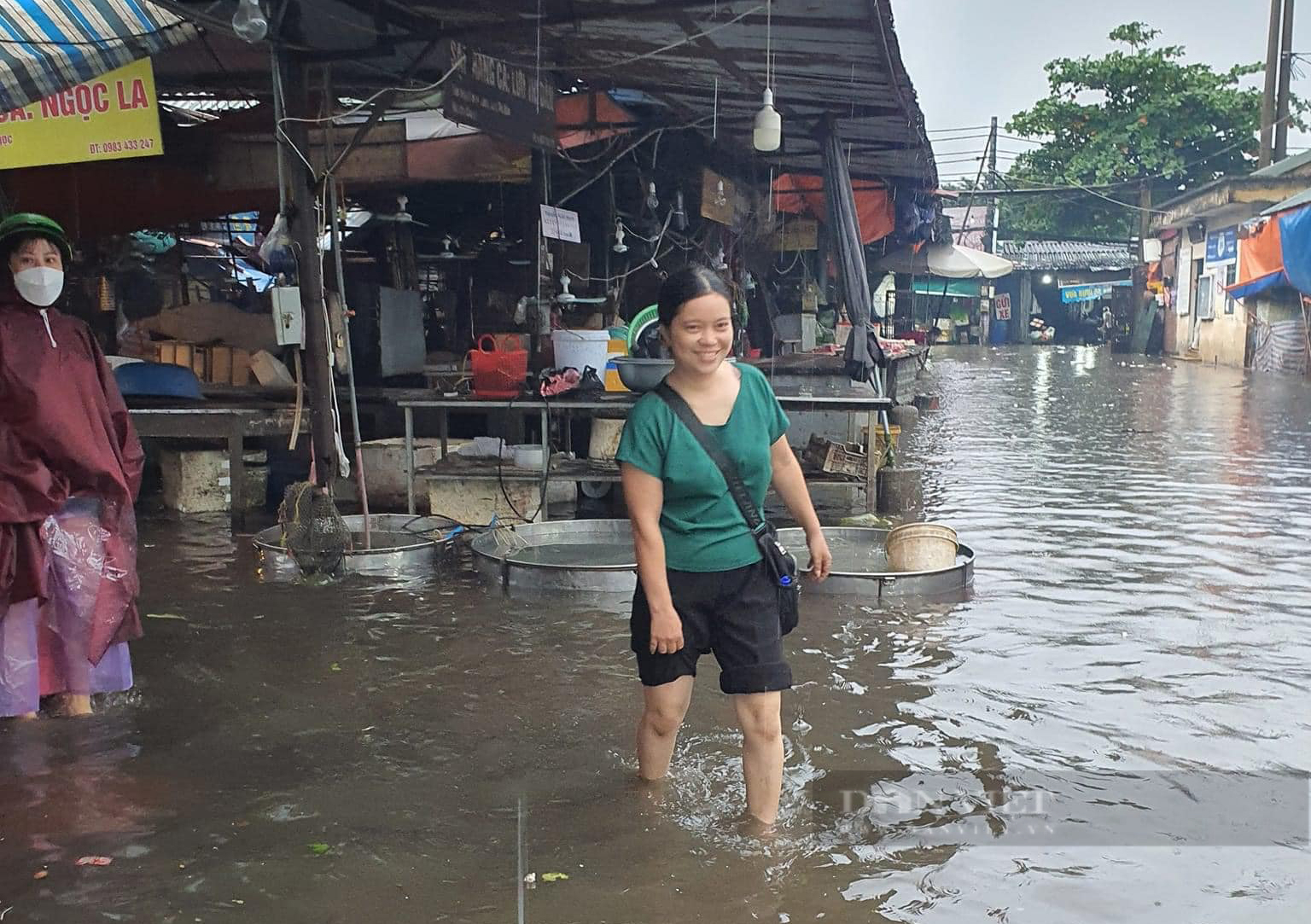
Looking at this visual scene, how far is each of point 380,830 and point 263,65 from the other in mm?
6933

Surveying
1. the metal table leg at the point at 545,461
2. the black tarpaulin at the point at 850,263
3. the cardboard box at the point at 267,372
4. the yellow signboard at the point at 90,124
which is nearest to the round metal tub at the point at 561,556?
the metal table leg at the point at 545,461

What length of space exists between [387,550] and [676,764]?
3.49 metres

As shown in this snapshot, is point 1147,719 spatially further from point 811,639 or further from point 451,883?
point 451,883

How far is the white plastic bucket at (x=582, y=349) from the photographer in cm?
909

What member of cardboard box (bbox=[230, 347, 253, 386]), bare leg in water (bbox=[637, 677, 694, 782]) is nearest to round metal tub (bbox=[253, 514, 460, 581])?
cardboard box (bbox=[230, 347, 253, 386])

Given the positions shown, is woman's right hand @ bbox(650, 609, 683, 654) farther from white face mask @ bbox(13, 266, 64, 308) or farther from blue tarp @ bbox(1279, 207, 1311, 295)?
blue tarp @ bbox(1279, 207, 1311, 295)

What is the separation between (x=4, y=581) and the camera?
4141mm

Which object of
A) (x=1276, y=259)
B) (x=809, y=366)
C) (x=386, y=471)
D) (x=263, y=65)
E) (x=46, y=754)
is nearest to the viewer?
(x=46, y=754)

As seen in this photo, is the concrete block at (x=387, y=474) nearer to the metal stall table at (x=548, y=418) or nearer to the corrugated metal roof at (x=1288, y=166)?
the metal stall table at (x=548, y=418)

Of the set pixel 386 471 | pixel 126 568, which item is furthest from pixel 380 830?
pixel 386 471

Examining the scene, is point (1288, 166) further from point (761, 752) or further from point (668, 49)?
point (761, 752)

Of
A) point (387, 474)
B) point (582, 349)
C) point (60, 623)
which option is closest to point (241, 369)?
point (387, 474)

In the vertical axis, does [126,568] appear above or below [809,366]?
below

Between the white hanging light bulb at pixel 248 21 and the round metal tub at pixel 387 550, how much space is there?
2941 millimetres
